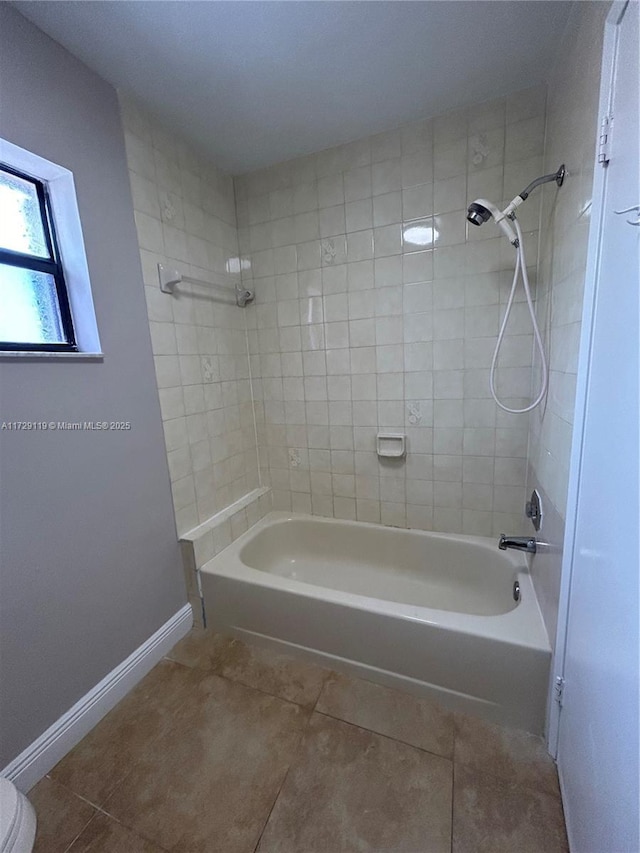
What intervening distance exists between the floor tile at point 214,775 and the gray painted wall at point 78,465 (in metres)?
0.39

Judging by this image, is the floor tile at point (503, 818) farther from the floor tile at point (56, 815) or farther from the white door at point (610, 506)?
the floor tile at point (56, 815)

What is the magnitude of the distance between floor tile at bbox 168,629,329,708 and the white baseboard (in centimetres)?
10

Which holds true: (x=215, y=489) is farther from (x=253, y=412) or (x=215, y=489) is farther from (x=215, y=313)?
(x=215, y=313)

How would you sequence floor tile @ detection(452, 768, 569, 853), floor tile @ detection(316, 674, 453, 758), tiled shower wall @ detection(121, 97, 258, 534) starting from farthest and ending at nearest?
tiled shower wall @ detection(121, 97, 258, 534), floor tile @ detection(316, 674, 453, 758), floor tile @ detection(452, 768, 569, 853)

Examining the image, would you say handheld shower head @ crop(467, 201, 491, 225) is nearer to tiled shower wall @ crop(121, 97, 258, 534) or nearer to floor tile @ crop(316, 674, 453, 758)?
tiled shower wall @ crop(121, 97, 258, 534)

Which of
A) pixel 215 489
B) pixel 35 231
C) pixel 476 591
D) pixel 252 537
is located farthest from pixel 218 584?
pixel 35 231

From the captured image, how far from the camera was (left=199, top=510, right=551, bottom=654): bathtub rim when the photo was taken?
115cm

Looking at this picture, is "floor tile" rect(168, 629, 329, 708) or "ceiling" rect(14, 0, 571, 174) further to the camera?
"floor tile" rect(168, 629, 329, 708)

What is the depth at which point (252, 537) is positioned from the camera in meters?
1.93

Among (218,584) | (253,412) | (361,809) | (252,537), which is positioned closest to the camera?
(361,809)

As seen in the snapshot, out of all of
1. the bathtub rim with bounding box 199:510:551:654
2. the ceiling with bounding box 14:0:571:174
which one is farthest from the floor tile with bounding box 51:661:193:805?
the ceiling with bounding box 14:0:571:174

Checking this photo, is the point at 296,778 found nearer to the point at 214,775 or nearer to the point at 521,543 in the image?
the point at 214,775

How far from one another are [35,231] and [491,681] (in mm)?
2291

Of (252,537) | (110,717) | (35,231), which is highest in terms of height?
(35,231)
